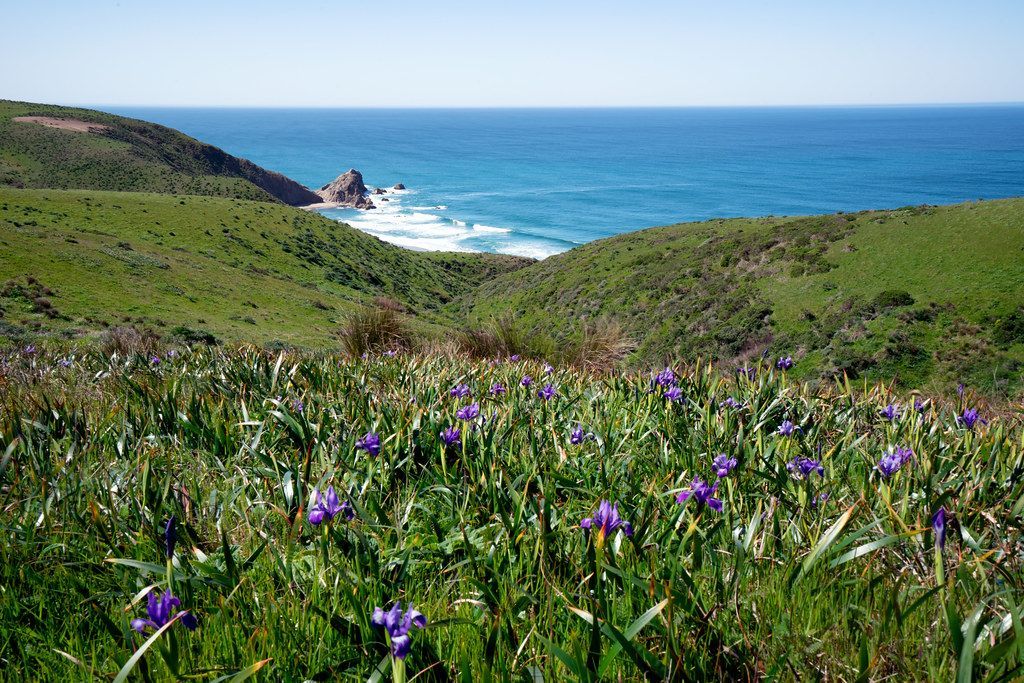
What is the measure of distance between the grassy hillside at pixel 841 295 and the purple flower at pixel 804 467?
17.4 m

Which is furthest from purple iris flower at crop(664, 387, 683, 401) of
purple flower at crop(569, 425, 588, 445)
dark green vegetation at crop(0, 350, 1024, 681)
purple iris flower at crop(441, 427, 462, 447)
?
purple iris flower at crop(441, 427, 462, 447)

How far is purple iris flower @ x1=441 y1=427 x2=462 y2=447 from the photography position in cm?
283

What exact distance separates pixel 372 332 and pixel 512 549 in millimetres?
7448

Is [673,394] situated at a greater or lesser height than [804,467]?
lesser

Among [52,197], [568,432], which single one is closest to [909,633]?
[568,432]

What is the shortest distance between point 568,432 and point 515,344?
16.9ft

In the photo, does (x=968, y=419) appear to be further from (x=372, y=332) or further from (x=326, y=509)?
(x=372, y=332)

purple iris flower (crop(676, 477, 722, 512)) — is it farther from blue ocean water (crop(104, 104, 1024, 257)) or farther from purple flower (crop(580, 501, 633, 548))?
blue ocean water (crop(104, 104, 1024, 257))

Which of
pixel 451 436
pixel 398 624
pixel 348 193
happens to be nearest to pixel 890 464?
pixel 451 436

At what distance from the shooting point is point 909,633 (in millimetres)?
1627

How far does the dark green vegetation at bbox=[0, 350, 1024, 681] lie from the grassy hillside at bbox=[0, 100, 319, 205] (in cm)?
9457

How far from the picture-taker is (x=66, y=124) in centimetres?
10162

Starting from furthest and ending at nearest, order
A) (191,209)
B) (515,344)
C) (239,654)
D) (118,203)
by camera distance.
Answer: (191,209) → (118,203) → (515,344) → (239,654)

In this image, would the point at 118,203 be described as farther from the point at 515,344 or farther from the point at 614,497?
the point at 614,497
